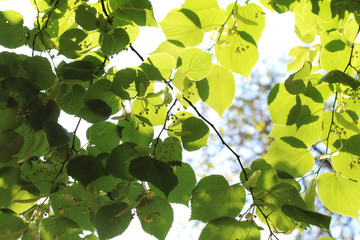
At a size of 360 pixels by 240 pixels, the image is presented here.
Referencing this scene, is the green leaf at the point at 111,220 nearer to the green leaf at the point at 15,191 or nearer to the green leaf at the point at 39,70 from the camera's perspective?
the green leaf at the point at 15,191

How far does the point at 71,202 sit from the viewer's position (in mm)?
712

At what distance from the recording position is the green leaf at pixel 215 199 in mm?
683

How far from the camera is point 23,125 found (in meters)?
0.70

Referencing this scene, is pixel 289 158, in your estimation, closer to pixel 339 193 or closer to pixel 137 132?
pixel 339 193

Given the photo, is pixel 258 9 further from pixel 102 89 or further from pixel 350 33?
pixel 102 89

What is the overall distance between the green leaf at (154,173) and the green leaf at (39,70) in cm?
23

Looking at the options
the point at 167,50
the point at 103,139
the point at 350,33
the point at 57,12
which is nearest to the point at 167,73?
the point at 167,50

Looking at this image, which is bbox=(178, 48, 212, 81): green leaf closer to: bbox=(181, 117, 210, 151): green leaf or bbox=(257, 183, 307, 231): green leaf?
bbox=(181, 117, 210, 151): green leaf

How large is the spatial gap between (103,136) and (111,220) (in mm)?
193

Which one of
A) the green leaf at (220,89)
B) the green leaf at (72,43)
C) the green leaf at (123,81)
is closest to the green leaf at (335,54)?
the green leaf at (220,89)

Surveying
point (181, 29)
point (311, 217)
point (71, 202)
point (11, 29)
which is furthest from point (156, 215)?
point (11, 29)

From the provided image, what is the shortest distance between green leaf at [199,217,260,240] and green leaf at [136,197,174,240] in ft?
0.25

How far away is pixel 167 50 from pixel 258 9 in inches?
8.4

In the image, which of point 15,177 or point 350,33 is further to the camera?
point 350,33
